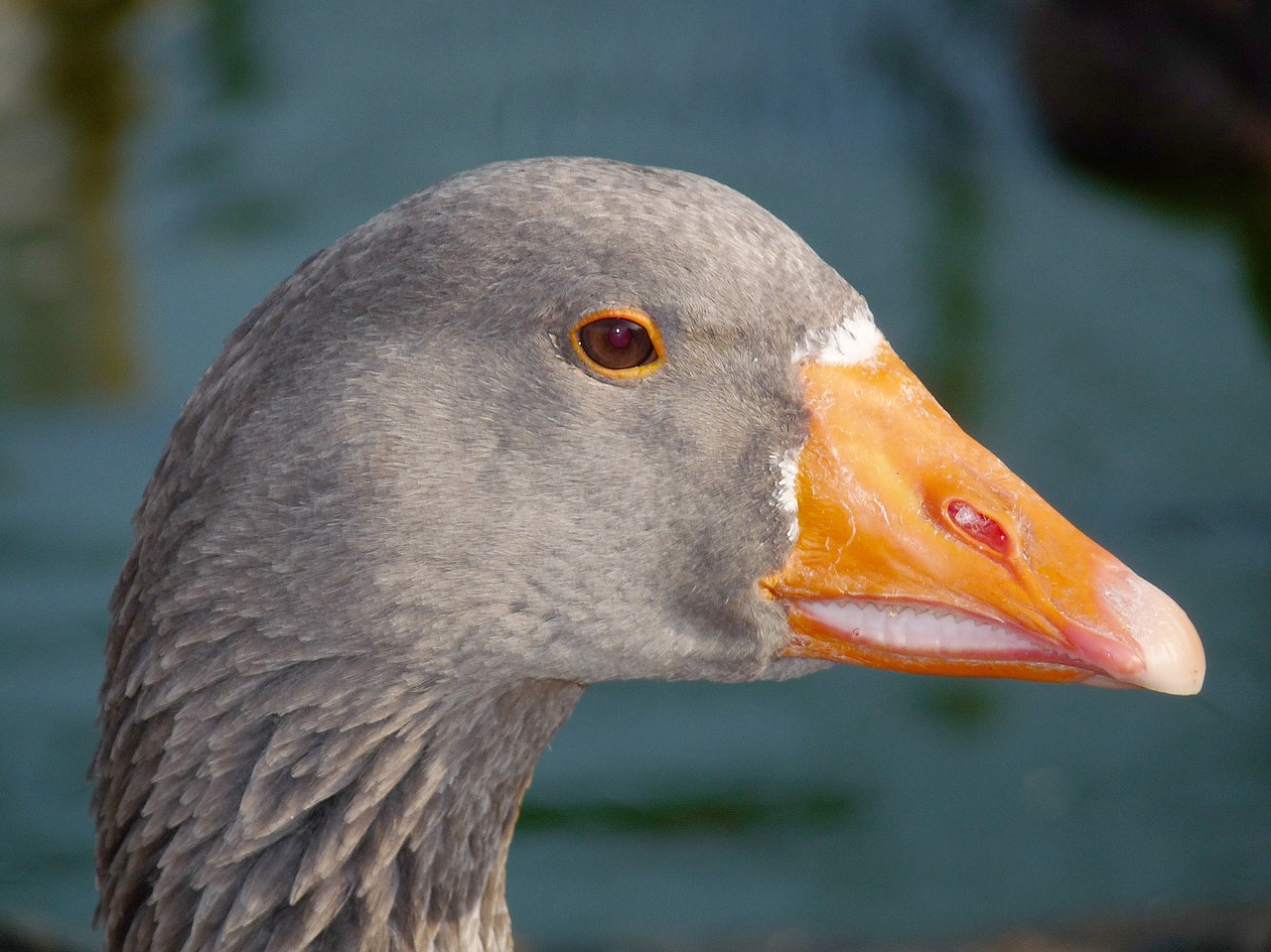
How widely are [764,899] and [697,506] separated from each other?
3.53 metres

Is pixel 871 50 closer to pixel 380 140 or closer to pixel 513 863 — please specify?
pixel 380 140

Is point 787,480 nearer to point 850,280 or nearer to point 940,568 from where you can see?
point 940,568

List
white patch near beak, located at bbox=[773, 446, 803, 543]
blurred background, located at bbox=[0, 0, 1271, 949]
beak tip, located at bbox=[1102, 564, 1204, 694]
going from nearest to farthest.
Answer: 1. beak tip, located at bbox=[1102, 564, 1204, 694]
2. white patch near beak, located at bbox=[773, 446, 803, 543]
3. blurred background, located at bbox=[0, 0, 1271, 949]

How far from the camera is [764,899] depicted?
528 cm

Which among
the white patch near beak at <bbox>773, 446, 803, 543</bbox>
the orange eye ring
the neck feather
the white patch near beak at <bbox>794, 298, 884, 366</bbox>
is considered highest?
the white patch near beak at <bbox>794, 298, 884, 366</bbox>

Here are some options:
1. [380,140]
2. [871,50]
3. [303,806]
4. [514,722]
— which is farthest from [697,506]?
[871,50]

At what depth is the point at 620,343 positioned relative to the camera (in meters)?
2.11

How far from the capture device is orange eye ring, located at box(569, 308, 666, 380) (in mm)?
2092

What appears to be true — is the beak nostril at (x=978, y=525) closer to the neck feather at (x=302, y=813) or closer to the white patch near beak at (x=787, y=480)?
the white patch near beak at (x=787, y=480)

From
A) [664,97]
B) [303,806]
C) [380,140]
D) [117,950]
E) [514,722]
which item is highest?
[664,97]

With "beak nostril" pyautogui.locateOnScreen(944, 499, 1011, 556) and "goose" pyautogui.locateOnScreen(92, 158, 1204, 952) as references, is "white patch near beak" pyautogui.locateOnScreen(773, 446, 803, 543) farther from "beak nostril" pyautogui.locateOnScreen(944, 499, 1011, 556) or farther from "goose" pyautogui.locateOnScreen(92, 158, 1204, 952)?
"beak nostril" pyautogui.locateOnScreen(944, 499, 1011, 556)

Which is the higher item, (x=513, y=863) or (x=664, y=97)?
(x=664, y=97)

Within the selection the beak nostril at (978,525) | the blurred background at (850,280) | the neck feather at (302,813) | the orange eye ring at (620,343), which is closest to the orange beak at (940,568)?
the beak nostril at (978,525)

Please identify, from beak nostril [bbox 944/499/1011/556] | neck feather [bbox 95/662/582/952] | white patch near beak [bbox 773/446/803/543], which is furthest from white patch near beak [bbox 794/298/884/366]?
neck feather [bbox 95/662/582/952]
